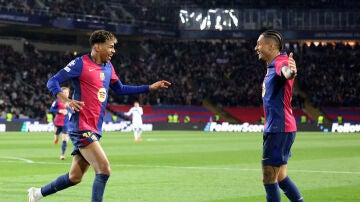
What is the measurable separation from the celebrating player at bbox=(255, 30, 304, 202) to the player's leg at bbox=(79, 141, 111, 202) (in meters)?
2.02

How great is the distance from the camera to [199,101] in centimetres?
6738

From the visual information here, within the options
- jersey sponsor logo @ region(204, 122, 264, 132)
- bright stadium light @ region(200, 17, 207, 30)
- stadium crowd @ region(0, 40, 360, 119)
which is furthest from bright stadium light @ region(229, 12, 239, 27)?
jersey sponsor logo @ region(204, 122, 264, 132)

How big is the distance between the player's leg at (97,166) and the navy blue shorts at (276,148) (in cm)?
204

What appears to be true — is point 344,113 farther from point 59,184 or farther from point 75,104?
point 75,104

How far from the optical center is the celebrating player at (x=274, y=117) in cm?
919

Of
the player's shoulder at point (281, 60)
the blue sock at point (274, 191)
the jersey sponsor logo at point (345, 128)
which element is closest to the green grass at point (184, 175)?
the blue sock at point (274, 191)

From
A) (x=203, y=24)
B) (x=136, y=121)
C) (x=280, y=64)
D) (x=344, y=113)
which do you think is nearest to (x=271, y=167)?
(x=280, y=64)

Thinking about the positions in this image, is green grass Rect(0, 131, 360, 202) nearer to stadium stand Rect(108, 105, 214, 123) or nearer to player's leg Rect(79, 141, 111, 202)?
player's leg Rect(79, 141, 111, 202)

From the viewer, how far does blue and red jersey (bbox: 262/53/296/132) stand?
9.22 metres

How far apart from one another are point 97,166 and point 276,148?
2290 mm

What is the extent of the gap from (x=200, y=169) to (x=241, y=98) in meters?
47.6

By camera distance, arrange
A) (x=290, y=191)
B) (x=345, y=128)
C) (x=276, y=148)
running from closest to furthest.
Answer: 1. (x=276, y=148)
2. (x=290, y=191)
3. (x=345, y=128)

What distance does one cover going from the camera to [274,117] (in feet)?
30.5

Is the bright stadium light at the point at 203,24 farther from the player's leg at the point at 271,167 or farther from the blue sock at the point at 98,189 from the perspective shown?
the player's leg at the point at 271,167
